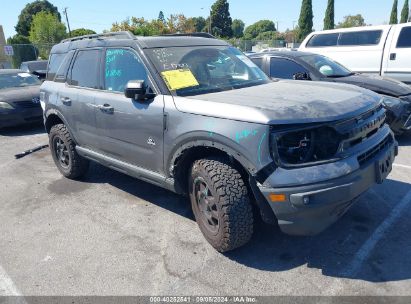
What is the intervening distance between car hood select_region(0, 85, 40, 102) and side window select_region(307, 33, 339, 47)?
7934mm

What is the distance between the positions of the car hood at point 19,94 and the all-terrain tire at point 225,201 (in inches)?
272

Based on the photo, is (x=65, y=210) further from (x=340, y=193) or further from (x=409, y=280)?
(x=409, y=280)

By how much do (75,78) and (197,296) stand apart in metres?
3.27

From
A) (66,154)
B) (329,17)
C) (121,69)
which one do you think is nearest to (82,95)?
(121,69)

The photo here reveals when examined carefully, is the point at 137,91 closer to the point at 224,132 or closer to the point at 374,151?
the point at 224,132

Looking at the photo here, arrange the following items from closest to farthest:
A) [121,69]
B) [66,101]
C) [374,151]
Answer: [374,151] < [121,69] < [66,101]

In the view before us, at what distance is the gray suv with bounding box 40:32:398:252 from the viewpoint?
2.65 meters

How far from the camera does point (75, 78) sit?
468cm

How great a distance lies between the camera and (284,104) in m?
2.86

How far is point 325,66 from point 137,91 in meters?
4.56

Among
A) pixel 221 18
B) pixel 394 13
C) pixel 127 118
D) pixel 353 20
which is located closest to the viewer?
pixel 127 118

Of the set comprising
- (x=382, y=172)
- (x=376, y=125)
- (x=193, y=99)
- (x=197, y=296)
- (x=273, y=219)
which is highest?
(x=193, y=99)

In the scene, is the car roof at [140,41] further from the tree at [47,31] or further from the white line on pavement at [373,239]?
the tree at [47,31]

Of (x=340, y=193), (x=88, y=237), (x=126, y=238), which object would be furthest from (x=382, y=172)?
(x=88, y=237)
